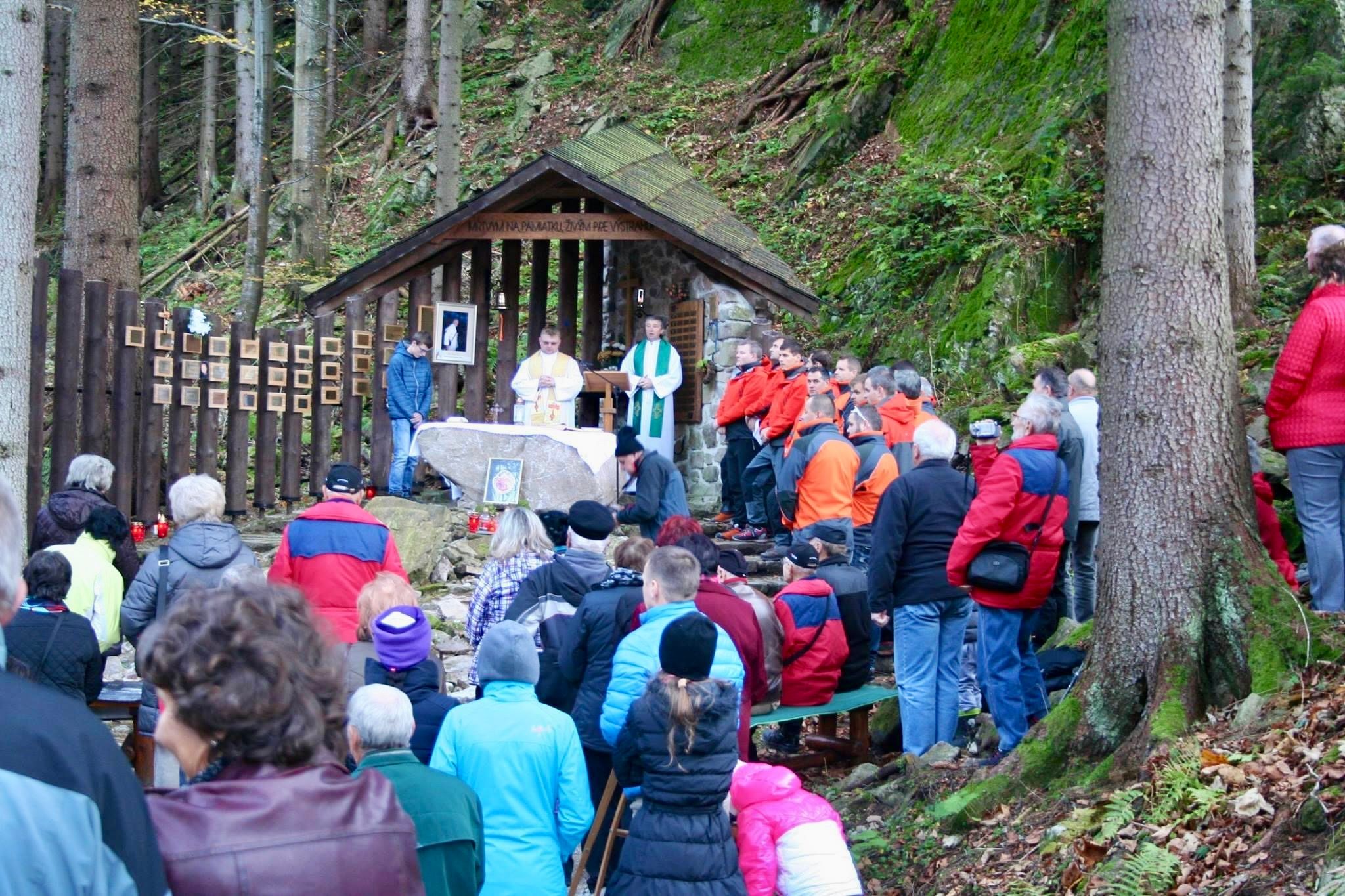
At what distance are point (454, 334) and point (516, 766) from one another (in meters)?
10.7

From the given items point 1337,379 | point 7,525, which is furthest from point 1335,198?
point 7,525

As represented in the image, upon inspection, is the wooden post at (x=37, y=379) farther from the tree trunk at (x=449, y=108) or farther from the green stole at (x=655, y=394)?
the tree trunk at (x=449, y=108)

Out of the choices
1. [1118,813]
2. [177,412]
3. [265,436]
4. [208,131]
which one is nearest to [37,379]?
[177,412]

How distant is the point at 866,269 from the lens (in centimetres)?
1609

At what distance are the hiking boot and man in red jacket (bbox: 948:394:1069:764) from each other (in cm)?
156

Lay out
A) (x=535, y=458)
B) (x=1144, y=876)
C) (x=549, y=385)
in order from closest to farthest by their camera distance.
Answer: (x=1144, y=876) → (x=535, y=458) → (x=549, y=385)

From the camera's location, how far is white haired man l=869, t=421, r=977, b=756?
754cm

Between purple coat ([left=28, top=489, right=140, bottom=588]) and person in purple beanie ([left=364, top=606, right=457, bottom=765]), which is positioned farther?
purple coat ([left=28, top=489, right=140, bottom=588])

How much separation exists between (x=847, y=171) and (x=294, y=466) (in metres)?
8.90

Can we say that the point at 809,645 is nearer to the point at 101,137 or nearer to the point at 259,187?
the point at 101,137

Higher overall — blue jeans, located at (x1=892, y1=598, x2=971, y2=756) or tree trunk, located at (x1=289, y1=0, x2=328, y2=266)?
tree trunk, located at (x1=289, y1=0, x2=328, y2=266)

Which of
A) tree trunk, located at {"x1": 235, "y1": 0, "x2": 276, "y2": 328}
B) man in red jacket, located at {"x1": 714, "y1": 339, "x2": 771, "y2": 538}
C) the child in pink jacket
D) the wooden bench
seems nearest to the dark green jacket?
the child in pink jacket

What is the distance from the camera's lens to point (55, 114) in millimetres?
29219

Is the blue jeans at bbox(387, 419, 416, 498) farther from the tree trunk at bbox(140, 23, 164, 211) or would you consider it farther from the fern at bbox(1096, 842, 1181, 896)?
the tree trunk at bbox(140, 23, 164, 211)
